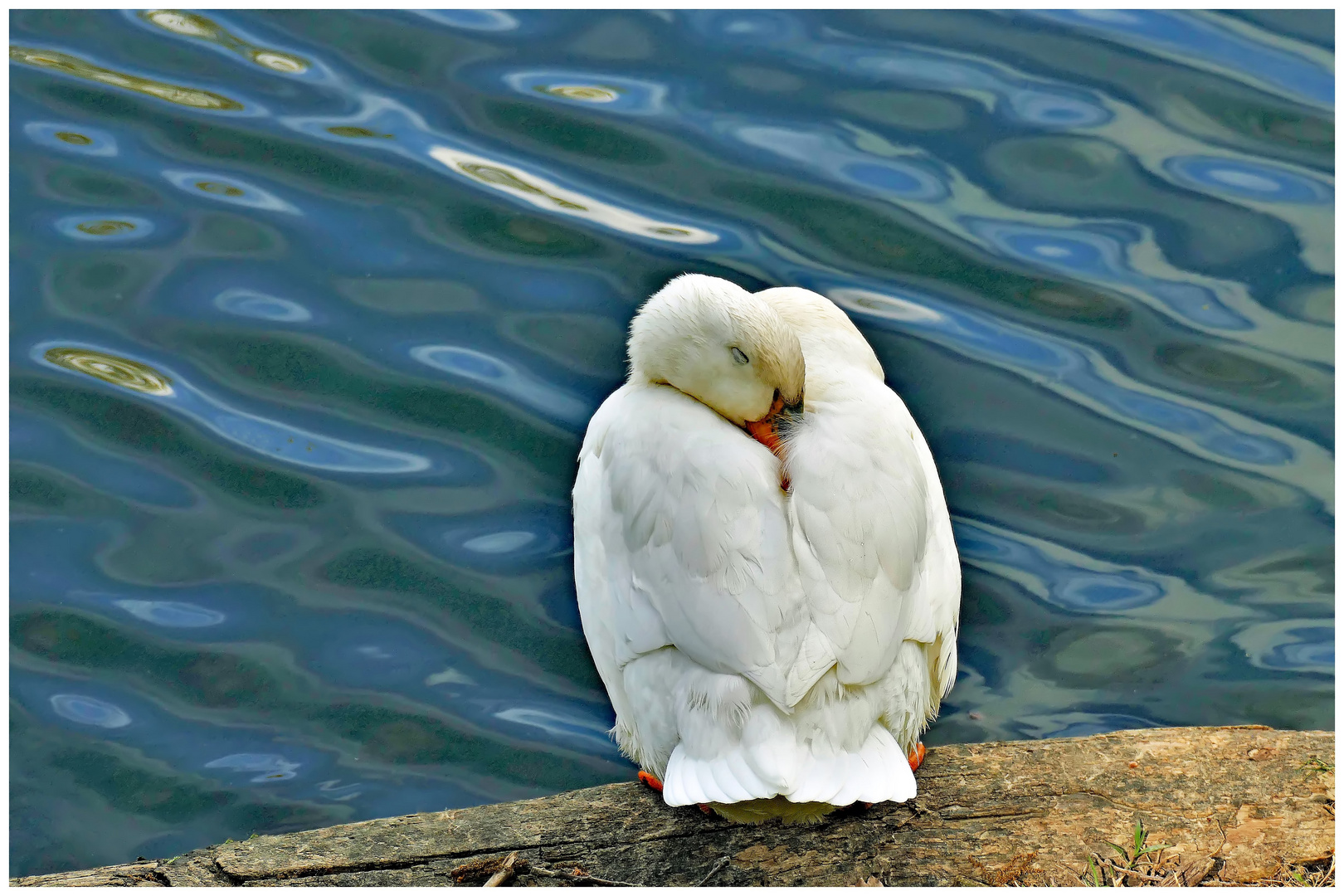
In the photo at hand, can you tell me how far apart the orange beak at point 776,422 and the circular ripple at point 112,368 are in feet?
10.4

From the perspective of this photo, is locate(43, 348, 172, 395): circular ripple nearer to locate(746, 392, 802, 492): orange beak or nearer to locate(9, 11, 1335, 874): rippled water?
locate(9, 11, 1335, 874): rippled water

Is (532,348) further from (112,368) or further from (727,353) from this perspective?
(727,353)

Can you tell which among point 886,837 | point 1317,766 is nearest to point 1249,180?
point 1317,766

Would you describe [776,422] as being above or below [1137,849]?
above

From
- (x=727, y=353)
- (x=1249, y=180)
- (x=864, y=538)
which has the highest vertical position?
(x=1249, y=180)

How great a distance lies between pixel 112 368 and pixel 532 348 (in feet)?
6.17

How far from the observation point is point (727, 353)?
3.19m

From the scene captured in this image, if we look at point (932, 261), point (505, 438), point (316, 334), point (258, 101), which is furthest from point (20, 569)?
point (932, 261)

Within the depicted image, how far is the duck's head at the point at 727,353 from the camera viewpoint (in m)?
3.11

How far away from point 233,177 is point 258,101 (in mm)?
562

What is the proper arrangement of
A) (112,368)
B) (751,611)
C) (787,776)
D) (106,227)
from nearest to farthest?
(787,776) < (751,611) < (112,368) < (106,227)

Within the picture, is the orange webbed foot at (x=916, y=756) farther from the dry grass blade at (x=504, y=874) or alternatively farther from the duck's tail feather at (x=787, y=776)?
the dry grass blade at (x=504, y=874)

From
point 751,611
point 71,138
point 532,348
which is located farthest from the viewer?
point 71,138

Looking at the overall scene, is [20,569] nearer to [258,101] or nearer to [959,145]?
[258,101]
